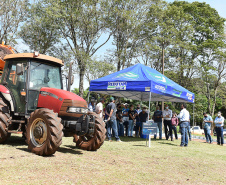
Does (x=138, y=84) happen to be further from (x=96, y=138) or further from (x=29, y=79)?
(x=29, y=79)

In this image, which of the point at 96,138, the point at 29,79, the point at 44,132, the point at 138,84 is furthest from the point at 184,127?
the point at 29,79

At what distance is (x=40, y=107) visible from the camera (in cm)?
683

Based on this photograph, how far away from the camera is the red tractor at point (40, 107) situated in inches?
244

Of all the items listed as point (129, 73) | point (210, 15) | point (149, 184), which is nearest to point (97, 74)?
point (129, 73)

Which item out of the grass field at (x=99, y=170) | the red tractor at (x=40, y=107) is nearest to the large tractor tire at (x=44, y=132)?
the red tractor at (x=40, y=107)

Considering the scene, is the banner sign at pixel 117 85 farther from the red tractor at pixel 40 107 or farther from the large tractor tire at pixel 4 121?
the large tractor tire at pixel 4 121

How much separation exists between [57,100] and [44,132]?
93cm

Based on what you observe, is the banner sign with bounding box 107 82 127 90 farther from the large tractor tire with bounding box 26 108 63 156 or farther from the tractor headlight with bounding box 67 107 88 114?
the large tractor tire with bounding box 26 108 63 156

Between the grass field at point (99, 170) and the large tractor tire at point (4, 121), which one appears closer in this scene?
the grass field at point (99, 170)

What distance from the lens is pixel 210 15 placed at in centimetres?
3188

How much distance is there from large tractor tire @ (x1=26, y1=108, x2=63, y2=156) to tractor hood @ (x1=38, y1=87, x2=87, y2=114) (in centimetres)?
47

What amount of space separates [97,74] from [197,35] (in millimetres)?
15660

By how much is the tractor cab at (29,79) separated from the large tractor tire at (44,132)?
0.79m

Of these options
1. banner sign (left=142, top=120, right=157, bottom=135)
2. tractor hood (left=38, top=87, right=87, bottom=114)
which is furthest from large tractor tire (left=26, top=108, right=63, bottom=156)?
banner sign (left=142, top=120, right=157, bottom=135)
